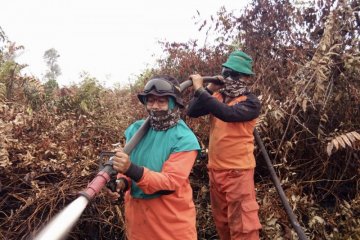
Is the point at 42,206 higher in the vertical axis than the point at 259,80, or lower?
lower

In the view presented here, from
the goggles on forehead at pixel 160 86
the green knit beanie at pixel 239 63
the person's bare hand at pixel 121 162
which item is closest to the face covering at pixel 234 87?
the green knit beanie at pixel 239 63

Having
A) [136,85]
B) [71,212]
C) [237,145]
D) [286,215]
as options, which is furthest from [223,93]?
[136,85]

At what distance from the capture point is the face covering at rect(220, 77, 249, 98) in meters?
3.59

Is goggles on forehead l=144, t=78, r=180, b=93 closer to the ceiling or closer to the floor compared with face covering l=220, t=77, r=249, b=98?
closer to the ceiling

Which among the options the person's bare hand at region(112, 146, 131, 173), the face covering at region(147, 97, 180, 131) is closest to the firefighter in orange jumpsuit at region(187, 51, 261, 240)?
the face covering at region(147, 97, 180, 131)

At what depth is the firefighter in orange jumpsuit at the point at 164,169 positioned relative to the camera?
2.47 meters

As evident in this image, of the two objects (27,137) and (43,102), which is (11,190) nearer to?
(27,137)

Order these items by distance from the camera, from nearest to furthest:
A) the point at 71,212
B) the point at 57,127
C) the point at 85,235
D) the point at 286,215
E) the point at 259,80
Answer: the point at 71,212 < the point at 85,235 < the point at 286,215 < the point at 57,127 < the point at 259,80

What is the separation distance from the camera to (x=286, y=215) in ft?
14.1

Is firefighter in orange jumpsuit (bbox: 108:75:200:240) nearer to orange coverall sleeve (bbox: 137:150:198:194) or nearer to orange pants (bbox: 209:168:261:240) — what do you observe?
orange coverall sleeve (bbox: 137:150:198:194)

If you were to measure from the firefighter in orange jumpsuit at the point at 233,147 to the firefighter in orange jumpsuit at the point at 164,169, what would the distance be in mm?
812

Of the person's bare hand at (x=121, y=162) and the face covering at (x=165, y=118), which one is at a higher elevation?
the face covering at (x=165, y=118)

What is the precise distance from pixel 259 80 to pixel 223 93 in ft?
5.93

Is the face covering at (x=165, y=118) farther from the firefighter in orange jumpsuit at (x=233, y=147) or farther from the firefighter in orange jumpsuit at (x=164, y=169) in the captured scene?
the firefighter in orange jumpsuit at (x=233, y=147)
